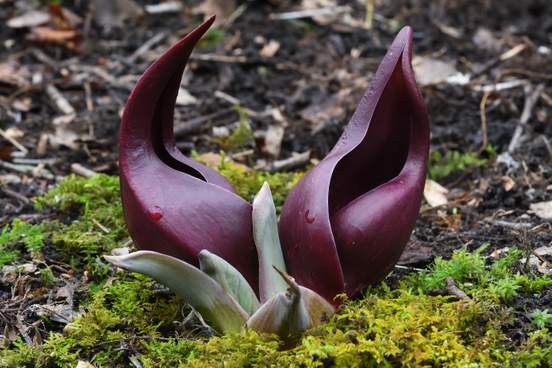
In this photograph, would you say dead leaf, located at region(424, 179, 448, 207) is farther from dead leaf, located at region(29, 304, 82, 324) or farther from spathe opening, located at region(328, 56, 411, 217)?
dead leaf, located at region(29, 304, 82, 324)

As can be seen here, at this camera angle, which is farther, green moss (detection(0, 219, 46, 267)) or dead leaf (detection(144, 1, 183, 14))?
dead leaf (detection(144, 1, 183, 14))

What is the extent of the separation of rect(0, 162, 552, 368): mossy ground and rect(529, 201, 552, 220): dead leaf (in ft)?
1.85

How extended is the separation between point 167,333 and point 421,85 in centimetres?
334

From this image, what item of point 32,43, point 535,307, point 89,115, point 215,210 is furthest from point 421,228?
point 32,43

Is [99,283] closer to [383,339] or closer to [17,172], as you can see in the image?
[383,339]

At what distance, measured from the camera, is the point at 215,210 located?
2.55 meters

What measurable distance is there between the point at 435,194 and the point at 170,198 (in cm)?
188

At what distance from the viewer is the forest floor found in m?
3.16

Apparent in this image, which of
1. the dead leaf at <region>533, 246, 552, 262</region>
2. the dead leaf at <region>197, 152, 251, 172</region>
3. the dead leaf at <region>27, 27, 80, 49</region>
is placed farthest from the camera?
the dead leaf at <region>27, 27, 80, 49</region>

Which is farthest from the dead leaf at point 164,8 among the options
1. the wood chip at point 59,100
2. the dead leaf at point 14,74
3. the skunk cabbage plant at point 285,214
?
the skunk cabbage plant at point 285,214

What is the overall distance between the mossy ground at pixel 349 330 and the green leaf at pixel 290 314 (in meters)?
0.04

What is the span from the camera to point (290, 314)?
7.60 ft

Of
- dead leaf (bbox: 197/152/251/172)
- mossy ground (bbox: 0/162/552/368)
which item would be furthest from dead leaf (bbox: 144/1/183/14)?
mossy ground (bbox: 0/162/552/368)

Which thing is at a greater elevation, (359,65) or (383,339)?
(383,339)
